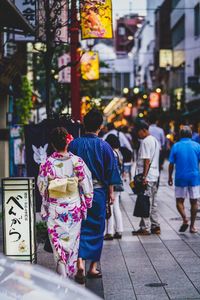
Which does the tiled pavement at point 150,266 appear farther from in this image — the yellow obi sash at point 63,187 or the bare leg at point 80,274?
the yellow obi sash at point 63,187

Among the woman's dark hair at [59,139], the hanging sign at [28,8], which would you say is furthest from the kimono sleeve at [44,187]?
the hanging sign at [28,8]

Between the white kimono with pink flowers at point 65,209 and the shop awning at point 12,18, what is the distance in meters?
4.46

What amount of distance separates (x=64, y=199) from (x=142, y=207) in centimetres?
516

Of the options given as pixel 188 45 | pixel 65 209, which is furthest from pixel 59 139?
pixel 188 45

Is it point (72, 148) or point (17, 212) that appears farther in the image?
point (72, 148)

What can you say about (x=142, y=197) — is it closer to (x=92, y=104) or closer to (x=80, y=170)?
(x=80, y=170)

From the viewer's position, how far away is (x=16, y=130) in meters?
27.1

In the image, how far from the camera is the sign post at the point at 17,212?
9.74 meters

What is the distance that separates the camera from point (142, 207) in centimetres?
1420

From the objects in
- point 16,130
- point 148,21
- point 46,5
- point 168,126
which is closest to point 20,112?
point 16,130

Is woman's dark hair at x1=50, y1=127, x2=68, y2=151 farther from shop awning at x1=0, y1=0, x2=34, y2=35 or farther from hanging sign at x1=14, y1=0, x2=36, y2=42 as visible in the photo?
hanging sign at x1=14, y1=0, x2=36, y2=42

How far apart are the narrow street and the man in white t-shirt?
26 cm

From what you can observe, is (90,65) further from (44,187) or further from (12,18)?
(44,187)

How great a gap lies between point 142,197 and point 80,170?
16.6 feet
